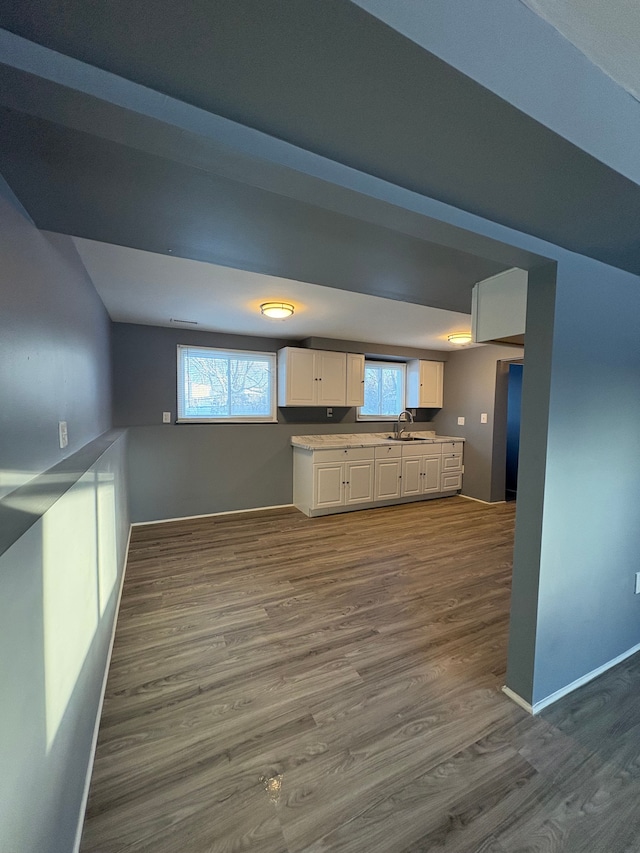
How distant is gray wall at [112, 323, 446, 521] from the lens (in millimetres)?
3826

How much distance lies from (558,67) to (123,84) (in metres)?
1.01

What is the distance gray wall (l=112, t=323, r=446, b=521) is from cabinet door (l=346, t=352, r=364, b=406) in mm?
198

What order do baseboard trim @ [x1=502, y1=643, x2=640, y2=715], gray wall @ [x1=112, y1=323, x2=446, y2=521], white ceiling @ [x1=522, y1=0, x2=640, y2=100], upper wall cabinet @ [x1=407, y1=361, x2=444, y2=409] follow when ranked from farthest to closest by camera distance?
upper wall cabinet @ [x1=407, y1=361, x2=444, y2=409] → gray wall @ [x1=112, y1=323, x2=446, y2=521] → baseboard trim @ [x1=502, y1=643, x2=640, y2=715] → white ceiling @ [x1=522, y1=0, x2=640, y2=100]

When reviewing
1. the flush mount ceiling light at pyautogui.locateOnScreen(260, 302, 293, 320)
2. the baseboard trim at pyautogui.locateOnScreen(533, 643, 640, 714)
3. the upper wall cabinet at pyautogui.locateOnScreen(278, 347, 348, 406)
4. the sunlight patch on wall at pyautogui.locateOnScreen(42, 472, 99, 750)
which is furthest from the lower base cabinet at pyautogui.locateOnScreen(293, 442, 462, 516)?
the sunlight patch on wall at pyautogui.locateOnScreen(42, 472, 99, 750)

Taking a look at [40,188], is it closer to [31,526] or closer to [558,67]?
[31,526]

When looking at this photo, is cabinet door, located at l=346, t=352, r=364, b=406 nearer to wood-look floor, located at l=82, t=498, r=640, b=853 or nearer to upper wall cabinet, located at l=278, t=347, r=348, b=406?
upper wall cabinet, located at l=278, t=347, r=348, b=406

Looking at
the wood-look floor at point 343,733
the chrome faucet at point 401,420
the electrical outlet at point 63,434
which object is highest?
the electrical outlet at point 63,434

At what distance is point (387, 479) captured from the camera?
15.5 feet

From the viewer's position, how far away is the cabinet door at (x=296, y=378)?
430 centimetres

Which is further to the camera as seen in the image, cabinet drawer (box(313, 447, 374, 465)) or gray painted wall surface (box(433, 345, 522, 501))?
gray painted wall surface (box(433, 345, 522, 501))

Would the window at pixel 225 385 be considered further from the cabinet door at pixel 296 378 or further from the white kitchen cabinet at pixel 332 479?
the white kitchen cabinet at pixel 332 479

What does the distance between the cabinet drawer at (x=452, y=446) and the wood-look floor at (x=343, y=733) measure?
A: 8.74 ft

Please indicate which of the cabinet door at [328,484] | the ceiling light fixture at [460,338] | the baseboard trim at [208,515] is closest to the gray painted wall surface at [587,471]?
the ceiling light fixture at [460,338]

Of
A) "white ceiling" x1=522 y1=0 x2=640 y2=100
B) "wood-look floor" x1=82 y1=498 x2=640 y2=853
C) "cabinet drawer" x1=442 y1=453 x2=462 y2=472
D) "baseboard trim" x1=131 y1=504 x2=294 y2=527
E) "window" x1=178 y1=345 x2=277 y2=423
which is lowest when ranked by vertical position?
"baseboard trim" x1=131 y1=504 x2=294 y2=527
